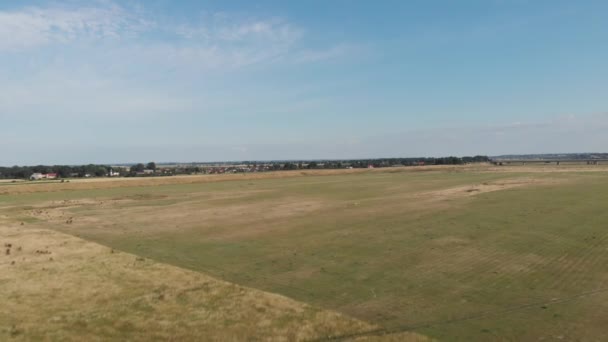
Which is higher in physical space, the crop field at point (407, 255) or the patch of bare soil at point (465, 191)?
the patch of bare soil at point (465, 191)

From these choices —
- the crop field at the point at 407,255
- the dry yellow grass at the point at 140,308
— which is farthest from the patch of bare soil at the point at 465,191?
the dry yellow grass at the point at 140,308

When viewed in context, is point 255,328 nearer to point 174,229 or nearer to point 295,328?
point 295,328

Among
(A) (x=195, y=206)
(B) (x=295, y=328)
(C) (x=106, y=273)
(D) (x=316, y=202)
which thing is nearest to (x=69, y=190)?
(A) (x=195, y=206)

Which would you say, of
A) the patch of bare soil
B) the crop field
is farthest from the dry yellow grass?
the patch of bare soil

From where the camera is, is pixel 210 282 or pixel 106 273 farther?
pixel 106 273

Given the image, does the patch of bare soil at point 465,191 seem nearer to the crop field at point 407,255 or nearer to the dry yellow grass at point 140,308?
the crop field at point 407,255

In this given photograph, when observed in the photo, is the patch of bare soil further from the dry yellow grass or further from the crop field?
the dry yellow grass
